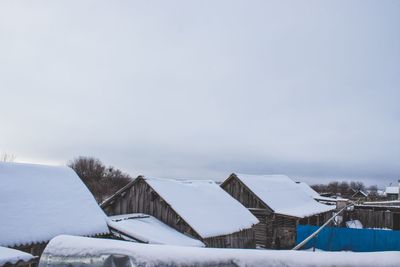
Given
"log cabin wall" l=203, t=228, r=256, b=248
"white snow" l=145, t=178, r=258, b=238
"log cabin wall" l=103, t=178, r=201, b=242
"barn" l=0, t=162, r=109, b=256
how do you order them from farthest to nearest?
"log cabin wall" l=103, t=178, r=201, b=242 < "white snow" l=145, t=178, r=258, b=238 < "log cabin wall" l=203, t=228, r=256, b=248 < "barn" l=0, t=162, r=109, b=256

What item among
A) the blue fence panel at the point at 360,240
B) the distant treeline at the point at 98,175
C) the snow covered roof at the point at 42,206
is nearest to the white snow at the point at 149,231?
the snow covered roof at the point at 42,206

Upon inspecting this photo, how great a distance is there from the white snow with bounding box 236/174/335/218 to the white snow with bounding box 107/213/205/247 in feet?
40.9

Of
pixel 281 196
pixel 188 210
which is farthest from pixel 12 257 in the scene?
pixel 281 196

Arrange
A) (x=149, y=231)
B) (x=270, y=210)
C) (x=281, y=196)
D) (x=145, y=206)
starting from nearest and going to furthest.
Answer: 1. (x=149, y=231)
2. (x=145, y=206)
3. (x=270, y=210)
4. (x=281, y=196)

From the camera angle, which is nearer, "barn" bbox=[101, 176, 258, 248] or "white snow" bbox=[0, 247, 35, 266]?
"white snow" bbox=[0, 247, 35, 266]

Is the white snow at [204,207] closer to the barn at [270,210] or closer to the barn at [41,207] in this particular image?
the barn at [270,210]

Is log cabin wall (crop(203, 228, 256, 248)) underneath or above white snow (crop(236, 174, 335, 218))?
underneath

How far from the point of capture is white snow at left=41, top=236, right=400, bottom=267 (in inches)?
67.6

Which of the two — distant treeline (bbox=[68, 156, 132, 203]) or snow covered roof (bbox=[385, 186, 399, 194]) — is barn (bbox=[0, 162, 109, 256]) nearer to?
distant treeline (bbox=[68, 156, 132, 203])

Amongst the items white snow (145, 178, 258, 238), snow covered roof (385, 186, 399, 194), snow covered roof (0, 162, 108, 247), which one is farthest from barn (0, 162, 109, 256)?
snow covered roof (385, 186, 399, 194)

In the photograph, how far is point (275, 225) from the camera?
90.9 feet

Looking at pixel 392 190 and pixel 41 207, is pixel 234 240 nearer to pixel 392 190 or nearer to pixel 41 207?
pixel 41 207

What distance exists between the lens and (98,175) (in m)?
72.7

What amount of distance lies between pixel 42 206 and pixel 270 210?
64.2ft
